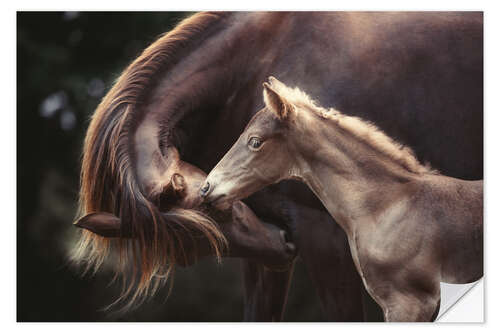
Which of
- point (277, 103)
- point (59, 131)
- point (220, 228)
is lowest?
point (220, 228)

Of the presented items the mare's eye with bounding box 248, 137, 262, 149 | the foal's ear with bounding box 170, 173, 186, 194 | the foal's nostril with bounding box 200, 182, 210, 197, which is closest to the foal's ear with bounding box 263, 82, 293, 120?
the mare's eye with bounding box 248, 137, 262, 149

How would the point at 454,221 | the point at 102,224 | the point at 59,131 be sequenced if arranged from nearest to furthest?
the point at 454,221 < the point at 102,224 < the point at 59,131

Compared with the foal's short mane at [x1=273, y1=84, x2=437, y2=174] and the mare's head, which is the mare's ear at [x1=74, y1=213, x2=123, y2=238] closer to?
the mare's head

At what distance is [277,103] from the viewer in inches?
90.9

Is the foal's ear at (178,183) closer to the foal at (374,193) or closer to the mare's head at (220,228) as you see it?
the mare's head at (220,228)

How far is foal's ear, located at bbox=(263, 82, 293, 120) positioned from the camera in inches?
90.1

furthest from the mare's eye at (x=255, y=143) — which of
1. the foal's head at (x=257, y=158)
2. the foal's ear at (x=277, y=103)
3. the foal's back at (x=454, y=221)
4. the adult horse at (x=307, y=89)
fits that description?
the foal's back at (x=454, y=221)

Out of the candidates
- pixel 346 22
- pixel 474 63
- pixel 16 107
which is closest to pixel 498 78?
pixel 474 63

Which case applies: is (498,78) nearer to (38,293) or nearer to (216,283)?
(38,293)

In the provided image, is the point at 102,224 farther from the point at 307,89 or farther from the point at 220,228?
the point at 307,89

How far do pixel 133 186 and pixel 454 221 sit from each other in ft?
3.80

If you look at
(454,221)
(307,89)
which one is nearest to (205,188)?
(307,89)
